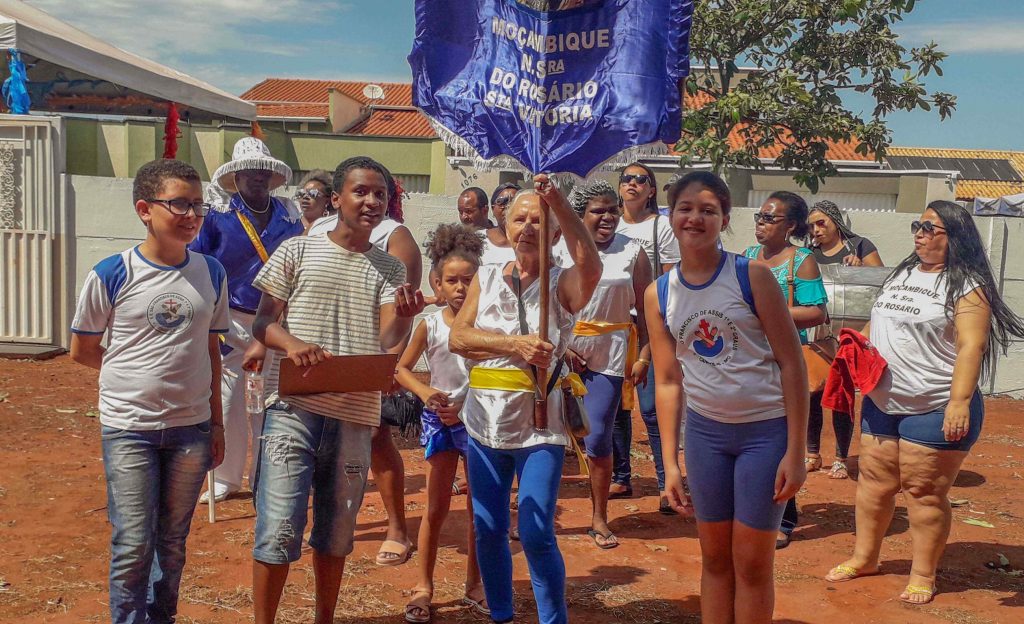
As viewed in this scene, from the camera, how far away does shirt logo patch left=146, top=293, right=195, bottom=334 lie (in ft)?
12.4

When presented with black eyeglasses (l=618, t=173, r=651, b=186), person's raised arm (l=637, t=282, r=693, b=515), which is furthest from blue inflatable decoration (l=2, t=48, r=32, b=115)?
person's raised arm (l=637, t=282, r=693, b=515)

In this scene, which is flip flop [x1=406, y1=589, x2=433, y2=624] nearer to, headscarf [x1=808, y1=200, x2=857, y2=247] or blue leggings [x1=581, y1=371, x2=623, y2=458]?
blue leggings [x1=581, y1=371, x2=623, y2=458]

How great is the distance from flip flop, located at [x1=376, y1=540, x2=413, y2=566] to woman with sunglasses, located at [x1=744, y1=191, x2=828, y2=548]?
2.31 metres

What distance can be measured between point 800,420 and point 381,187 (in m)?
1.92

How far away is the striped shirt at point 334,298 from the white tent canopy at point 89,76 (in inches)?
409

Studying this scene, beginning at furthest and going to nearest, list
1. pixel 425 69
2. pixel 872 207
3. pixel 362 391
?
pixel 872 207, pixel 425 69, pixel 362 391

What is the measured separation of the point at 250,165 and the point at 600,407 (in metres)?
2.46

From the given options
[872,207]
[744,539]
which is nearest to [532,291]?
[744,539]

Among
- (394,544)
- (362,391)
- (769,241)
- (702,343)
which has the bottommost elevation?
(394,544)

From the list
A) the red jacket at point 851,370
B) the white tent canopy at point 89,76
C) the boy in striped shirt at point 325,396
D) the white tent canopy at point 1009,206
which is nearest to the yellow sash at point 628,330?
the red jacket at point 851,370

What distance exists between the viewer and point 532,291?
4.07m

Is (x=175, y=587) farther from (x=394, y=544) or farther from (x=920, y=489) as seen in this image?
(x=920, y=489)

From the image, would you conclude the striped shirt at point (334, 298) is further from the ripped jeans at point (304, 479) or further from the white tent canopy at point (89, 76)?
the white tent canopy at point (89, 76)

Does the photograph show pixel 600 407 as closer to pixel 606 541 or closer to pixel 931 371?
pixel 606 541
